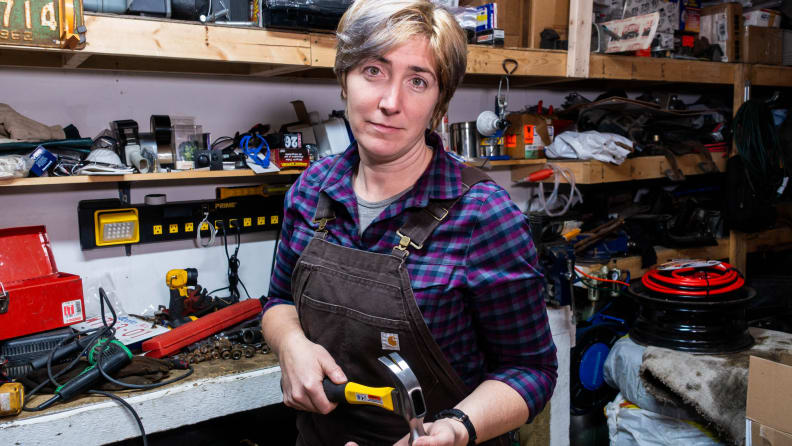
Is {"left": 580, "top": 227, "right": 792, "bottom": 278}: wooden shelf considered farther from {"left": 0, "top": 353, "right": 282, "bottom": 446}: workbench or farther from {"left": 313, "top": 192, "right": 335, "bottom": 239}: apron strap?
{"left": 313, "top": 192, "right": 335, "bottom": 239}: apron strap

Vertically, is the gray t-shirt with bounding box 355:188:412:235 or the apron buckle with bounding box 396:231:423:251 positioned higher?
the gray t-shirt with bounding box 355:188:412:235

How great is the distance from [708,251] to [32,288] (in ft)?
10.1

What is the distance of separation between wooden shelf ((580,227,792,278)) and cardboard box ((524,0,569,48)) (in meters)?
1.04

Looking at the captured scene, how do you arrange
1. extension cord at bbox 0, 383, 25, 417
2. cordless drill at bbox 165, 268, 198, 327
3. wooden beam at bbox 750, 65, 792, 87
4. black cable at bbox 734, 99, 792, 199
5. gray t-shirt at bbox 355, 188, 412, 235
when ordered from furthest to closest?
wooden beam at bbox 750, 65, 792, 87
black cable at bbox 734, 99, 792, 199
cordless drill at bbox 165, 268, 198, 327
extension cord at bbox 0, 383, 25, 417
gray t-shirt at bbox 355, 188, 412, 235

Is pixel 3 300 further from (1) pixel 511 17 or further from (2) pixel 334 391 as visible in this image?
(1) pixel 511 17

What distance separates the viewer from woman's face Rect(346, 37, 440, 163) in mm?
974

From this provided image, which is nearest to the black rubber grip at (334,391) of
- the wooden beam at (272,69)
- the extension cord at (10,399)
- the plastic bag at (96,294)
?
the extension cord at (10,399)

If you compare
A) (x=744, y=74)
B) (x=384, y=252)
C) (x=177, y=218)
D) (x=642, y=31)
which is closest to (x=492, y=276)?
(x=384, y=252)

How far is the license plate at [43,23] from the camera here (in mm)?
1546

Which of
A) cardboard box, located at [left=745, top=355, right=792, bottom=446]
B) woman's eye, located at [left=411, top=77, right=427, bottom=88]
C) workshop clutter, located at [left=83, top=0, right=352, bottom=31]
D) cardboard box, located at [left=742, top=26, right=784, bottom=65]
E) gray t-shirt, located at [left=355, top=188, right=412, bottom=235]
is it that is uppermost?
cardboard box, located at [left=742, top=26, right=784, bottom=65]

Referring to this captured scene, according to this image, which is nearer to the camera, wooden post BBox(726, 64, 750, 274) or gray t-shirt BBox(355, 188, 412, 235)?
gray t-shirt BBox(355, 188, 412, 235)

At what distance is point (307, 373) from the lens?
0.99m

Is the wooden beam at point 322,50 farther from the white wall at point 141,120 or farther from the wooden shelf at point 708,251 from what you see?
the wooden shelf at point 708,251

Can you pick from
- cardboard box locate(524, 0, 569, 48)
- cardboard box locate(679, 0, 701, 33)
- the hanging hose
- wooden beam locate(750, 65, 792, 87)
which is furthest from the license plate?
wooden beam locate(750, 65, 792, 87)
